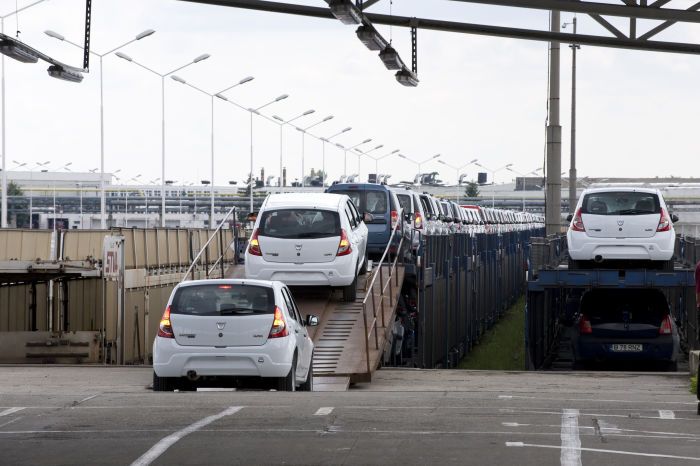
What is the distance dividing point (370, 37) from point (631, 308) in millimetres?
8978

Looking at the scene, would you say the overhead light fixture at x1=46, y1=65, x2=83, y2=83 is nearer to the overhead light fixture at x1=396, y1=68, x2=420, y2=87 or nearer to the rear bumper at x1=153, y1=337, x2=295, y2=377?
the overhead light fixture at x1=396, y1=68, x2=420, y2=87

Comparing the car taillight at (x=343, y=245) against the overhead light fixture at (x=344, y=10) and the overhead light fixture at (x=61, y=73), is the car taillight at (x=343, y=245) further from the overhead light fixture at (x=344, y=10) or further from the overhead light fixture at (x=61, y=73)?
the overhead light fixture at (x=344, y=10)

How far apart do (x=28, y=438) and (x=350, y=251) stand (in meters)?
11.8

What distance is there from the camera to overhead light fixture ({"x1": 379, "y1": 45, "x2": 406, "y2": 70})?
2088 centimetres

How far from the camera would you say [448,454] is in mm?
10758

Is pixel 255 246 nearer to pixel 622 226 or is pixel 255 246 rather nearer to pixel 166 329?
pixel 166 329

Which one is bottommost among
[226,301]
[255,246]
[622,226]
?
[226,301]

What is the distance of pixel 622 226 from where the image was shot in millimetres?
25609

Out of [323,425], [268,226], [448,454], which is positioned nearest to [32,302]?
[268,226]

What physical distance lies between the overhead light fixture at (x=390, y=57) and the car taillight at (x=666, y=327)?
747cm

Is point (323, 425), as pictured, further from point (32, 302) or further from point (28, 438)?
point (32, 302)

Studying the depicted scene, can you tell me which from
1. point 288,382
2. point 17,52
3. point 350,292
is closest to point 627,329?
point 350,292

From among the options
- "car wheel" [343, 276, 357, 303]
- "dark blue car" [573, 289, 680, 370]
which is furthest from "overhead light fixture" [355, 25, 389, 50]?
"dark blue car" [573, 289, 680, 370]

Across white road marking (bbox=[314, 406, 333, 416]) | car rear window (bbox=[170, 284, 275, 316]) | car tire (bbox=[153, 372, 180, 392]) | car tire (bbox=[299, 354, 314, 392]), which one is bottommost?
car tire (bbox=[299, 354, 314, 392])
